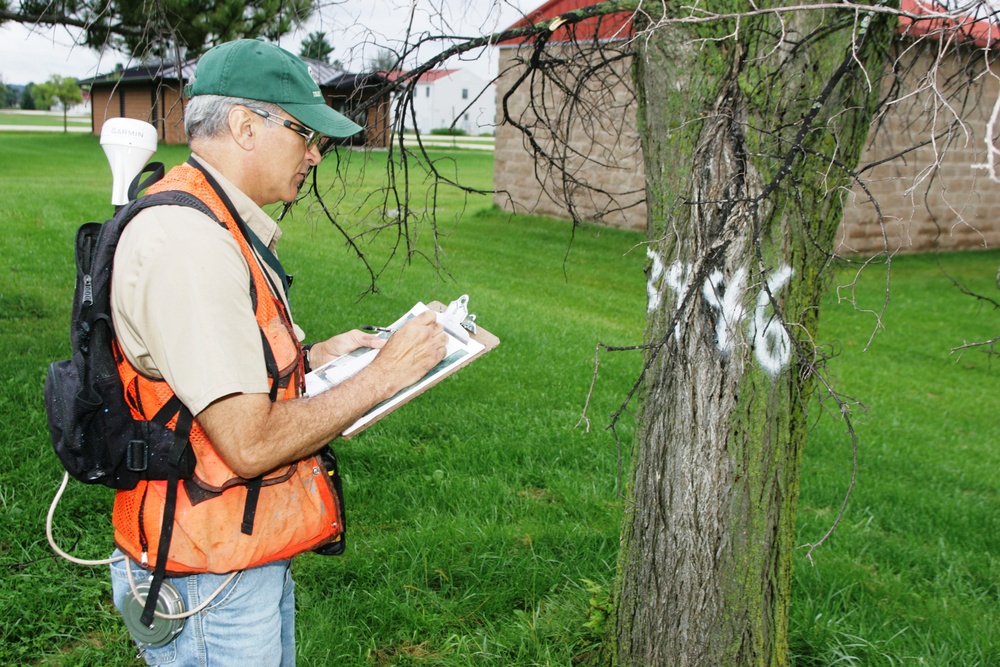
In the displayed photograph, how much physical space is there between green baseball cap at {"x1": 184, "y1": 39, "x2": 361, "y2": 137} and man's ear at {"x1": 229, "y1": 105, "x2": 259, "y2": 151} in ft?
0.12

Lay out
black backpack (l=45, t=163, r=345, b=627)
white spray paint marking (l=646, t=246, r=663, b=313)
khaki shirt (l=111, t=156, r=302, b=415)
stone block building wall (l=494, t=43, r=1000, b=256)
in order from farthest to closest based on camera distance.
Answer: stone block building wall (l=494, t=43, r=1000, b=256)
white spray paint marking (l=646, t=246, r=663, b=313)
black backpack (l=45, t=163, r=345, b=627)
khaki shirt (l=111, t=156, r=302, b=415)

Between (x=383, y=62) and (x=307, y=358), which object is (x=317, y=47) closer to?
(x=383, y=62)

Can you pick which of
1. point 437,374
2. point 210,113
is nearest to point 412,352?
point 437,374

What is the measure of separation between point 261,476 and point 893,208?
15.0 meters

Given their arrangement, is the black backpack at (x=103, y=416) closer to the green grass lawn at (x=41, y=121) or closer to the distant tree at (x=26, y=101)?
the green grass lawn at (x=41, y=121)

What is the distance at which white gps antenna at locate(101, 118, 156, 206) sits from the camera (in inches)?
91.7

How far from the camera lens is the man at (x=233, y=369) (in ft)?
5.60

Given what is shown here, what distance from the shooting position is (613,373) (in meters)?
6.96

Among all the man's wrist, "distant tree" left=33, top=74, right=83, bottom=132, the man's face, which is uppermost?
"distant tree" left=33, top=74, right=83, bottom=132

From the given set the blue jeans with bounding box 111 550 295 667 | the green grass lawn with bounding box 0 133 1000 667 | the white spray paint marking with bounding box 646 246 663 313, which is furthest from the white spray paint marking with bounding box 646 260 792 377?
the blue jeans with bounding box 111 550 295 667

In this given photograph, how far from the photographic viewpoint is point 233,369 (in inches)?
67.6

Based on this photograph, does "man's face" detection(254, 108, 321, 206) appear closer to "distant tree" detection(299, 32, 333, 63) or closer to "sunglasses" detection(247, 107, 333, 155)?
"sunglasses" detection(247, 107, 333, 155)

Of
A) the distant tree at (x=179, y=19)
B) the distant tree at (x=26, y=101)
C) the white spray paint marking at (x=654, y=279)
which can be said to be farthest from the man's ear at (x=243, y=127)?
the distant tree at (x=26, y=101)

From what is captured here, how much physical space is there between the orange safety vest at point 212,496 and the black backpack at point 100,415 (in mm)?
28
